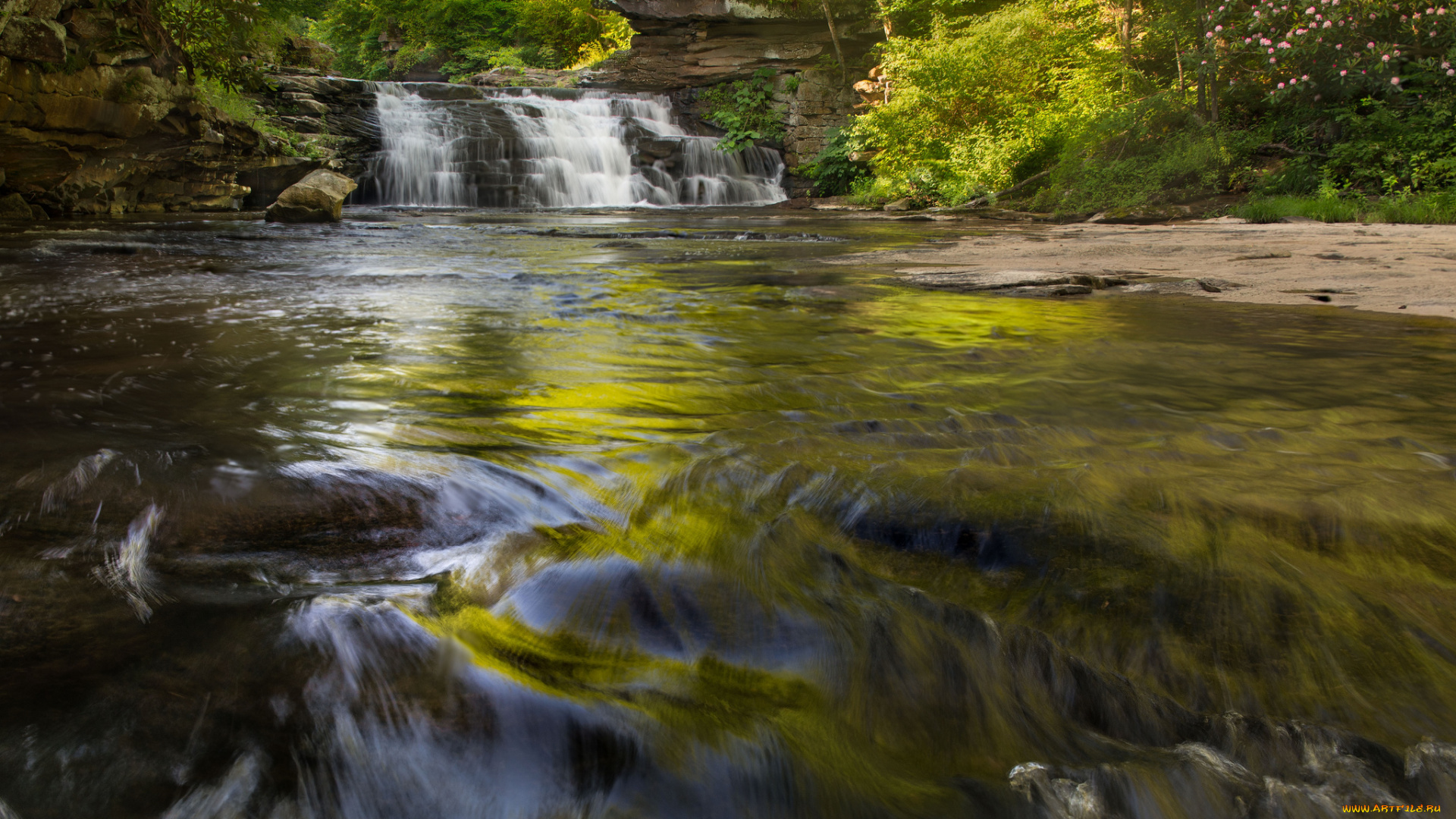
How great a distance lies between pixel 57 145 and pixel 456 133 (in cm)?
1040

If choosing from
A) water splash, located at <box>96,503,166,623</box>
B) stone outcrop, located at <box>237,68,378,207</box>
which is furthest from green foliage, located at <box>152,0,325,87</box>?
water splash, located at <box>96,503,166,623</box>

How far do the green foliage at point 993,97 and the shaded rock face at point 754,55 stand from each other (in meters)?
6.34

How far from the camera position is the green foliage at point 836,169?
20.2 metres

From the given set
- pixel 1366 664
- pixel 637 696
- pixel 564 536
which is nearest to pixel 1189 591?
pixel 1366 664

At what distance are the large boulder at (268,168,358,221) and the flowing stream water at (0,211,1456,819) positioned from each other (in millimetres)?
9121

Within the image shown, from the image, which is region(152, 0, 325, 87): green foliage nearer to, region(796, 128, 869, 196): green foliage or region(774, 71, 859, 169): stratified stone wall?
region(796, 128, 869, 196): green foliage

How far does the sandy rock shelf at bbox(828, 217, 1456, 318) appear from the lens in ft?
14.3

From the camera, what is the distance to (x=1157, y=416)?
7.48 ft

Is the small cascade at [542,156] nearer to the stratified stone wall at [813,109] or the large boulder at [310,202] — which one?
the stratified stone wall at [813,109]

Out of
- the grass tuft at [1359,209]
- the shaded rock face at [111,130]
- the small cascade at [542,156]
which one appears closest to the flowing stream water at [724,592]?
the grass tuft at [1359,209]

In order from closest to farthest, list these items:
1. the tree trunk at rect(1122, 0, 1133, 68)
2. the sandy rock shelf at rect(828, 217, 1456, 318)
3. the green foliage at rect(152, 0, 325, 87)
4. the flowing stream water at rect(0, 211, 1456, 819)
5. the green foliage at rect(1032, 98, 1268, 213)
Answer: the flowing stream water at rect(0, 211, 1456, 819) → the sandy rock shelf at rect(828, 217, 1456, 318) → the green foliage at rect(152, 0, 325, 87) → the green foliage at rect(1032, 98, 1268, 213) → the tree trunk at rect(1122, 0, 1133, 68)

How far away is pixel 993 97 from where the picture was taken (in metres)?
16.0

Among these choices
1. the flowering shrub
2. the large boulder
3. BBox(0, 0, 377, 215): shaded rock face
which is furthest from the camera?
the large boulder

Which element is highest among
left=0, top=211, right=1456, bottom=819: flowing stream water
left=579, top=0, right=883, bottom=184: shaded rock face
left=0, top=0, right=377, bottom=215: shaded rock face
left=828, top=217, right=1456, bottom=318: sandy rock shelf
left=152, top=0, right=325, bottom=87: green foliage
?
left=579, top=0, right=883, bottom=184: shaded rock face
